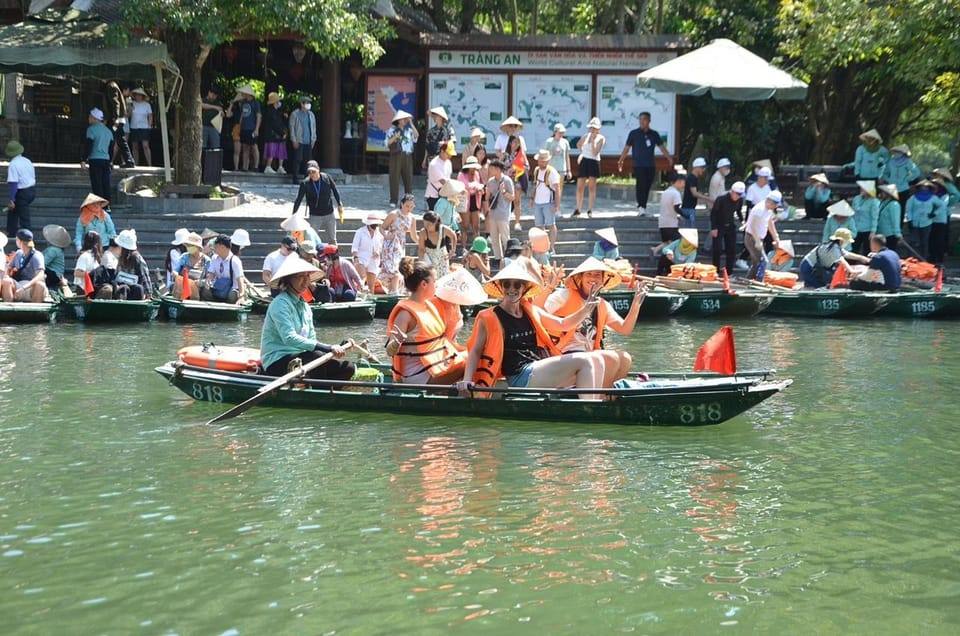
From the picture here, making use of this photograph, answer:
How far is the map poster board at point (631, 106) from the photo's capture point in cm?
2714

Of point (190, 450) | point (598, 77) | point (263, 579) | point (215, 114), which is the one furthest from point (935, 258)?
point (263, 579)

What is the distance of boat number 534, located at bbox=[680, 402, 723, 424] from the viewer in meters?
11.3

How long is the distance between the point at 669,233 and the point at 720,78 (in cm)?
322

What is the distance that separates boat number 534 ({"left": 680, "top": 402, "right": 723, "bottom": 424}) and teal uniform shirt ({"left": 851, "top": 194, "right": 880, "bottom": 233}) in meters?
11.6

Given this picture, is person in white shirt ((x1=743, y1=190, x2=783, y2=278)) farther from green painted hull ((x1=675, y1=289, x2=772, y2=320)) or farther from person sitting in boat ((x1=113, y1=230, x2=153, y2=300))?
person sitting in boat ((x1=113, y1=230, x2=153, y2=300))

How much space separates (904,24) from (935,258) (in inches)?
157

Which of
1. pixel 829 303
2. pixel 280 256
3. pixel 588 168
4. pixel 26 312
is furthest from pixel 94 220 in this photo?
pixel 829 303

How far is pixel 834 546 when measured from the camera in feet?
27.1

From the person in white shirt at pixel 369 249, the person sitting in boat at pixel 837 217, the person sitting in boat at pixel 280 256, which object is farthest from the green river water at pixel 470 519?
the person sitting in boat at pixel 837 217

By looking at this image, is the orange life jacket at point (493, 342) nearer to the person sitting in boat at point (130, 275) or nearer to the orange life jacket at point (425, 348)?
the orange life jacket at point (425, 348)

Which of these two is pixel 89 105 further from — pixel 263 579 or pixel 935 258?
pixel 263 579

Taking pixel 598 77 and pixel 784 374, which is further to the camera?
pixel 598 77

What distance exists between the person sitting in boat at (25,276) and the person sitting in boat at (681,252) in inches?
363

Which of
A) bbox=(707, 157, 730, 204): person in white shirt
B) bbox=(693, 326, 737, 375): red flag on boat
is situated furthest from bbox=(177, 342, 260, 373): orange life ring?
bbox=(707, 157, 730, 204): person in white shirt
